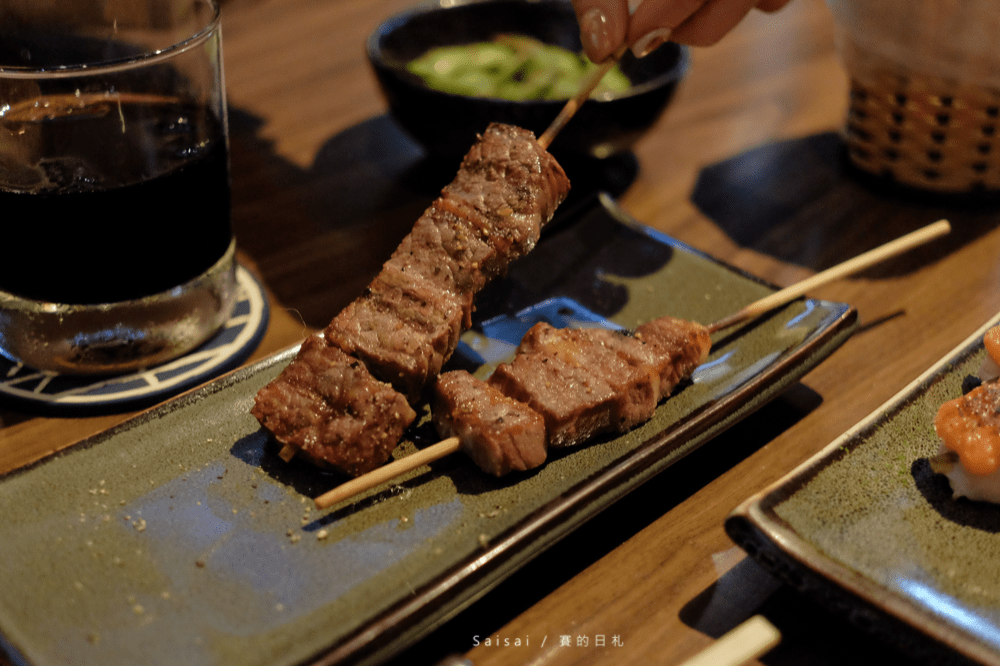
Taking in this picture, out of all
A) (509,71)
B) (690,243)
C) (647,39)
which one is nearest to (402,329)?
(647,39)

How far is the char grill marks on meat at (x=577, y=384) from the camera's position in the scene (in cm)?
207

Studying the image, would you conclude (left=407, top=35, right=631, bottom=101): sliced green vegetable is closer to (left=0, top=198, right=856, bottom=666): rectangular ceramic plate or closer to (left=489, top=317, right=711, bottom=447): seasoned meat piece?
(left=489, top=317, right=711, bottom=447): seasoned meat piece

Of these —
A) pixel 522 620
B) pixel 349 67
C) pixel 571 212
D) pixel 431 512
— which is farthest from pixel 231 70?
pixel 522 620

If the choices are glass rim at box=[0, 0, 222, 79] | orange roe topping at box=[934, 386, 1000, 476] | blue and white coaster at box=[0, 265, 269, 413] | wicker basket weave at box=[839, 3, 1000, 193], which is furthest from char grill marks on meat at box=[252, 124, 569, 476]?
wicker basket weave at box=[839, 3, 1000, 193]

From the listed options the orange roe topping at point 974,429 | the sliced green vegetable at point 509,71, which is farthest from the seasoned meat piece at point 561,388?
the sliced green vegetable at point 509,71

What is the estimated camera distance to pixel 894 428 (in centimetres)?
218

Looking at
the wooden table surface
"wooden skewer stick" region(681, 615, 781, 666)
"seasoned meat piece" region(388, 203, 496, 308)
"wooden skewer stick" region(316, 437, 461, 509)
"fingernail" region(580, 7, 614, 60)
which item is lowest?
the wooden table surface

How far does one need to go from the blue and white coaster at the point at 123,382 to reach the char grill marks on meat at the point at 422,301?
49cm

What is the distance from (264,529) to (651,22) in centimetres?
190

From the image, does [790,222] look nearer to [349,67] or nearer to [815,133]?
[815,133]

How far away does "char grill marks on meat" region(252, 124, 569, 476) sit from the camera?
2.04 m

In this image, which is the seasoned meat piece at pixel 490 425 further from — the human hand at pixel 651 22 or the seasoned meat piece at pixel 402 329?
the human hand at pixel 651 22

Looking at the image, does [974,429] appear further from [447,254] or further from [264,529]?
[264,529]

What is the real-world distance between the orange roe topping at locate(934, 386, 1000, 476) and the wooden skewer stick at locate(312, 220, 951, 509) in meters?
0.63
